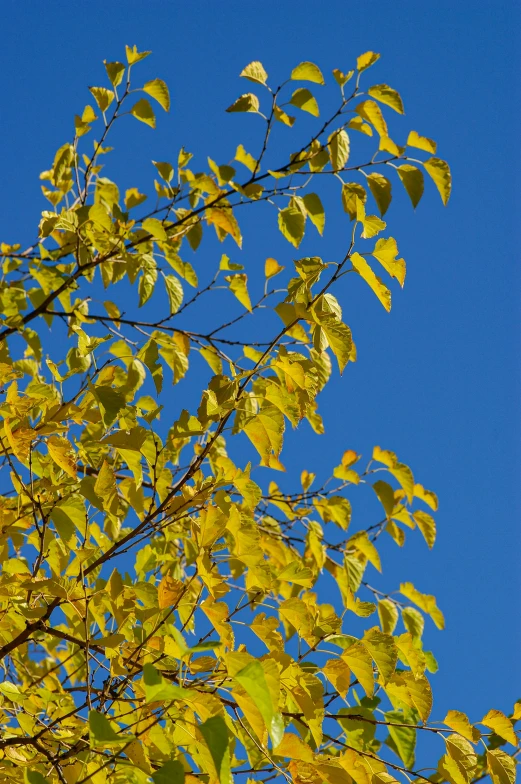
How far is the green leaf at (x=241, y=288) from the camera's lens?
2.40 m

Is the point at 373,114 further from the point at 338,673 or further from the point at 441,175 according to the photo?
the point at 338,673

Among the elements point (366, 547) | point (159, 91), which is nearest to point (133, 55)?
point (159, 91)

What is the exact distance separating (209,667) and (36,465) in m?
0.65

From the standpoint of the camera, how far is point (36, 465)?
1.73m

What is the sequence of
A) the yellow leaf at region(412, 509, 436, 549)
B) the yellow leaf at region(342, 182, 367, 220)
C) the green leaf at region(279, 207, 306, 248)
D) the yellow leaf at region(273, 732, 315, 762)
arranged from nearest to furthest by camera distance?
the yellow leaf at region(273, 732, 315, 762) < the yellow leaf at region(342, 182, 367, 220) < the green leaf at region(279, 207, 306, 248) < the yellow leaf at region(412, 509, 436, 549)

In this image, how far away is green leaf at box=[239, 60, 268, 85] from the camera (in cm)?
225

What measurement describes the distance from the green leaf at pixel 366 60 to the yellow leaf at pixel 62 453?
1.37 m

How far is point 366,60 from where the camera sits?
2.16 metres

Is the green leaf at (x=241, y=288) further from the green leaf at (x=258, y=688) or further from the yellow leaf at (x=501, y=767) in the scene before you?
the green leaf at (x=258, y=688)

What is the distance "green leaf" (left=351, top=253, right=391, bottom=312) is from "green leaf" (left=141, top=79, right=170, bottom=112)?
1291mm

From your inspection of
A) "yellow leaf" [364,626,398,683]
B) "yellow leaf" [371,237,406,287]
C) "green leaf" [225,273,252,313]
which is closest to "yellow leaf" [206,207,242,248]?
"green leaf" [225,273,252,313]

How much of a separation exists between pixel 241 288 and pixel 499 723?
4.71 ft

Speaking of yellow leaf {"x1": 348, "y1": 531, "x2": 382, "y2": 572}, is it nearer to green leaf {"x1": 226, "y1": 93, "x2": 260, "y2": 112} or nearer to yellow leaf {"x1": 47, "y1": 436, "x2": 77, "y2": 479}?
yellow leaf {"x1": 47, "y1": 436, "x2": 77, "y2": 479}

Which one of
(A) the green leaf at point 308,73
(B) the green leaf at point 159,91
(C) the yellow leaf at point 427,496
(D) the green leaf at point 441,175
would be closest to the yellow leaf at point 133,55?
(B) the green leaf at point 159,91
